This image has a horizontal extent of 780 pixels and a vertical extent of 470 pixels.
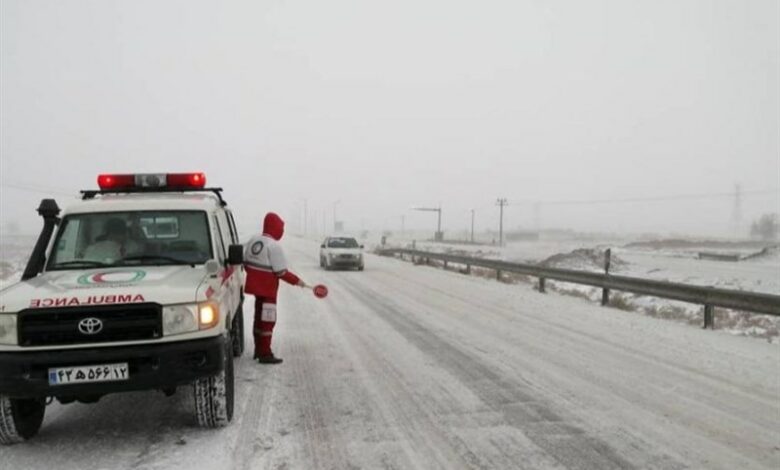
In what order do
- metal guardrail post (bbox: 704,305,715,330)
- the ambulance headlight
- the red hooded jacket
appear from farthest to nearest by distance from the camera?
1. metal guardrail post (bbox: 704,305,715,330)
2. the red hooded jacket
3. the ambulance headlight

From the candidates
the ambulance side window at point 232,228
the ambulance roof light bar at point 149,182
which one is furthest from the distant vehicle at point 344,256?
the ambulance roof light bar at point 149,182

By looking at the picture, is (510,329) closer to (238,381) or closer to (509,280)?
(238,381)

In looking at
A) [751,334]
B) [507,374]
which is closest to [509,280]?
[751,334]

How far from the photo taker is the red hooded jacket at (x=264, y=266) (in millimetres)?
6773

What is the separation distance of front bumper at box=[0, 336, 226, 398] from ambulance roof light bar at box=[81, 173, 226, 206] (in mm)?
2731

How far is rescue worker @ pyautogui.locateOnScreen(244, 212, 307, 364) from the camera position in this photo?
678 cm

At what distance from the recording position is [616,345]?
27.6 ft

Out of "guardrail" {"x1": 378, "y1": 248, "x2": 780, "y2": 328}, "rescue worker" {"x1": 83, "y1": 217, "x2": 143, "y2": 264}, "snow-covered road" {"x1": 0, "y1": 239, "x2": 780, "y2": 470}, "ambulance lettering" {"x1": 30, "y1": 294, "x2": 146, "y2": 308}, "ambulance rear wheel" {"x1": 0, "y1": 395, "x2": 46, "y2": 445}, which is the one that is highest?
"rescue worker" {"x1": 83, "y1": 217, "x2": 143, "y2": 264}

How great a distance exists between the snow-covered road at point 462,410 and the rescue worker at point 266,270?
0.73 m

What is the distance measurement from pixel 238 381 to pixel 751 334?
8920mm

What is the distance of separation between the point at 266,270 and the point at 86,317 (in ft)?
9.20

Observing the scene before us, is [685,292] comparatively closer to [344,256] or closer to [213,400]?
[213,400]

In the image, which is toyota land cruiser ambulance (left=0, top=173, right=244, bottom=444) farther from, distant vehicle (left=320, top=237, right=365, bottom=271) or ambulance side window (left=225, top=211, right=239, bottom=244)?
distant vehicle (left=320, top=237, right=365, bottom=271)

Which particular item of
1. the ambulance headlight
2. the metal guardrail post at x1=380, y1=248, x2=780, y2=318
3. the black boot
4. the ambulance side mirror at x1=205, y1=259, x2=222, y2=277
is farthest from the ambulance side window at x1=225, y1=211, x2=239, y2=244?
the metal guardrail post at x1=380, y1=248, x2=780, y2=318
